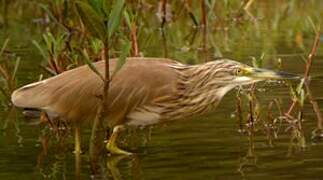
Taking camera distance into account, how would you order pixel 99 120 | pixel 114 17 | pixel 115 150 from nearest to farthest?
pixel 114 17 < pixel 99 120 < pixel 115 150

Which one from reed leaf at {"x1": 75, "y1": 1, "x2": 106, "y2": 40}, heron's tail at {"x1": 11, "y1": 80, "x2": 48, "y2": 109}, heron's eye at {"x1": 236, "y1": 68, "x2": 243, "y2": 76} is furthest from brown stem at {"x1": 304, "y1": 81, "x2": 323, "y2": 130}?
reed leaf at {"x1": 75, "y1": 1, "x2": 106, "y2": 40}

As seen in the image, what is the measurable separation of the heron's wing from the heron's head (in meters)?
0.30

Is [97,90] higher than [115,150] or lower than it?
higher

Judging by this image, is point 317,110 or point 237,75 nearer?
point 237,75

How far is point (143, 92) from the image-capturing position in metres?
6.67

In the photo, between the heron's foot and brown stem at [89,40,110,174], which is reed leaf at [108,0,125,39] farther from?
the heron's foot

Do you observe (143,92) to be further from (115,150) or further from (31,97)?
(31,97)

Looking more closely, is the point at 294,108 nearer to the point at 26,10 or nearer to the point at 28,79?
the point at 28,79

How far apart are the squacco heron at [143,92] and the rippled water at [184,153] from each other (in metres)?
0.24

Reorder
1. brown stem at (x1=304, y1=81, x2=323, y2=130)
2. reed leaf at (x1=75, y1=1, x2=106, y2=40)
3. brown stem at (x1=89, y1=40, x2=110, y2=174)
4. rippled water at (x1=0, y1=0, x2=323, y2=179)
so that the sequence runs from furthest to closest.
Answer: brown stem at (x1=304, y1=81, x2=323, y2=130) < rippled water at (x1=0, y1=0, x2=323, y2=179) < brown stem at (x1=89, y1=40, x2=110, y2=174) < reed leaf at (x1=75, y1=1, x2=106, y2=40)

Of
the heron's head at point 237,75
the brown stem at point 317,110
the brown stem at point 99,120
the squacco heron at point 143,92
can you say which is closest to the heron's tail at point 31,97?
the squacco heron at point 143,92

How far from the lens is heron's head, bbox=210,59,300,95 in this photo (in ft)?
21.8

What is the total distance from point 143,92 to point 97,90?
31 centimetres

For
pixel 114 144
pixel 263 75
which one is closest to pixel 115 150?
pixel 114 144
